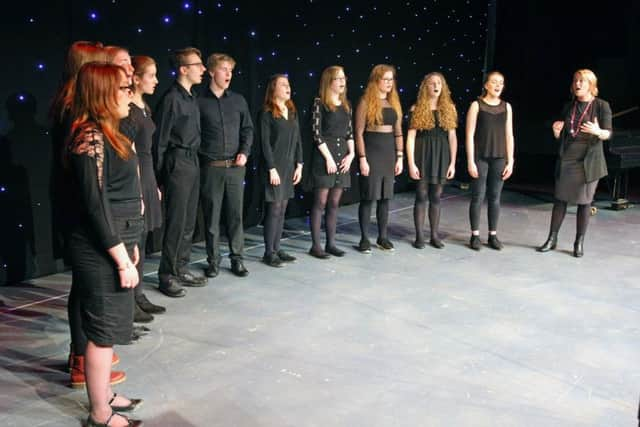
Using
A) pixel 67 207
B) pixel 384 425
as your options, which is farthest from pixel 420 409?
pixel 67 207

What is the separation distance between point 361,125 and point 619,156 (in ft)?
10.9

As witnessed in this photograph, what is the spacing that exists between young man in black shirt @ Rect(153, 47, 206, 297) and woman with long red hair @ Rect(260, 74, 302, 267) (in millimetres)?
619

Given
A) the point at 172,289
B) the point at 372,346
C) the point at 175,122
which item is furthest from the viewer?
the point at 172,289

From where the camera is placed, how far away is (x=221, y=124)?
4.71m

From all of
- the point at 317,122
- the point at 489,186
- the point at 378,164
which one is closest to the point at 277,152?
the point at 317,122

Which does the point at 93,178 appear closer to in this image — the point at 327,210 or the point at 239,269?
the point at 239,269

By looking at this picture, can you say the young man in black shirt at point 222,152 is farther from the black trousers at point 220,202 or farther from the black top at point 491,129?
the black top at point 491,129

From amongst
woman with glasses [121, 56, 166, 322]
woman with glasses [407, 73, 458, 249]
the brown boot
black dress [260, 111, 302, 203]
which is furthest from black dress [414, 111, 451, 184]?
the brown boot

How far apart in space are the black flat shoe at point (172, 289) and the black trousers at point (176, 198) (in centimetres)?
4

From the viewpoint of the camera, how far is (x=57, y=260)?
5.00 m

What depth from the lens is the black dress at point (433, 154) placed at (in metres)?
5.67

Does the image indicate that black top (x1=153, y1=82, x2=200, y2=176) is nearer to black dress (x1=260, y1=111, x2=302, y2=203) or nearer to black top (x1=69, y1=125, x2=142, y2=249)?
black dress (x1=260, y1=111, x2=302, y2=203)

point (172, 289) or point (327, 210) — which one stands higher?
point (327, 210)

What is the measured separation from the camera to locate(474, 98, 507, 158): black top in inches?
220
